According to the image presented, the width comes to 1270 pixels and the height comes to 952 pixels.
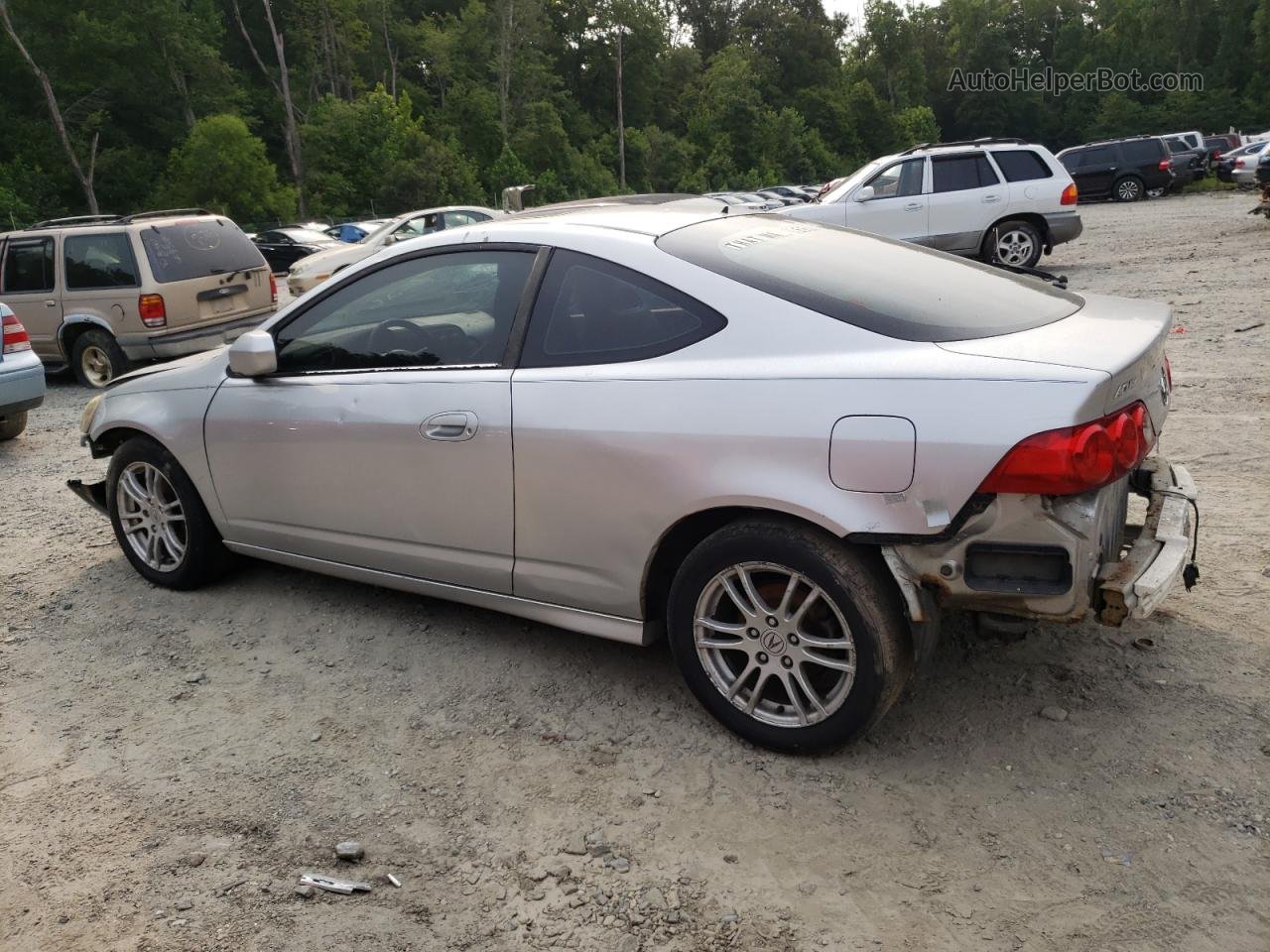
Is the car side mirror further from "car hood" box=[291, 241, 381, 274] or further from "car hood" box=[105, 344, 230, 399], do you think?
"car hood" box=[291, 241, 381, 274]

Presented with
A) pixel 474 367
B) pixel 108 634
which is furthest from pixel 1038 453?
pixel 108 634

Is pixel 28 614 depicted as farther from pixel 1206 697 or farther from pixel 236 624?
pixel 1206 697

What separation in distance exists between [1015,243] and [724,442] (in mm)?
11990

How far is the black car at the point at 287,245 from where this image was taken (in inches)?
1094

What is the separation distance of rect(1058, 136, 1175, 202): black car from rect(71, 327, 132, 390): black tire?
29969 millimetres

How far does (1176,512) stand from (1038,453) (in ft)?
3.07

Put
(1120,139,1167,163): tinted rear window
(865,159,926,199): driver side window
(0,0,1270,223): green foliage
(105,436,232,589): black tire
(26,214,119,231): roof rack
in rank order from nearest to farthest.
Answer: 1. (105,436,232,589): black tire
2. (26,214,119,231): roof rack
3. (865,159,926,199): driver side window
4. (1120,139,1167,163): tinted rear window
5. (0,0,1270,223): green foliage

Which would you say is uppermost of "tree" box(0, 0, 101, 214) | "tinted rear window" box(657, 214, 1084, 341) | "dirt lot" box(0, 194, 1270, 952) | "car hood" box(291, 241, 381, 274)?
"tree" box(0, 0, 101, 214)

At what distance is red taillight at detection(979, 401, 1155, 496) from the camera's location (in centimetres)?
269

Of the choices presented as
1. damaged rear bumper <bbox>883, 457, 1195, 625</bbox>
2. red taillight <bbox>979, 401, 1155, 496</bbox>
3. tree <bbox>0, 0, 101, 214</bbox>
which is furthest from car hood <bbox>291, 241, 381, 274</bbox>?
tree <bbox>0, 0, 101, 214</bbox>

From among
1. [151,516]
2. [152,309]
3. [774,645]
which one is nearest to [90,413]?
[151,516]

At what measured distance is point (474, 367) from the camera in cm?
368

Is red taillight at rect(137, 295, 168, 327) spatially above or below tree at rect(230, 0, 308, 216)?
below

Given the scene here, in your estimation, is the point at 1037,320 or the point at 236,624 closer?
the point at 1037,320
